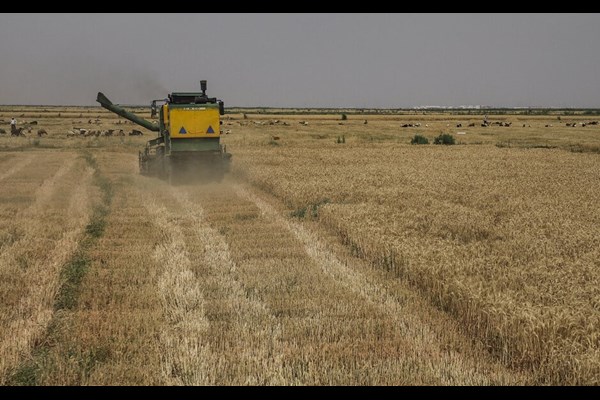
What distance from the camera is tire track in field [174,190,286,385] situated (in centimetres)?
570

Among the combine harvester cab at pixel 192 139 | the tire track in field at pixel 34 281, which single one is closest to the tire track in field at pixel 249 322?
the tire track in field at pixel 34 281

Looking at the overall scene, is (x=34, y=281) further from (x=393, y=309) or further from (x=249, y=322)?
(x=393, y=309)

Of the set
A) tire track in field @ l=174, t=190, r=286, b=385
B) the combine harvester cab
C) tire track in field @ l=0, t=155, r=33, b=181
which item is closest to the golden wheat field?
tire track in field @ l=174, t=190, r=286, b=385

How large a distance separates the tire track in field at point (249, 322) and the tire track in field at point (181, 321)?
0.32 m

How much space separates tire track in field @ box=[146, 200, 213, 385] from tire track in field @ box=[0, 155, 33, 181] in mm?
14241

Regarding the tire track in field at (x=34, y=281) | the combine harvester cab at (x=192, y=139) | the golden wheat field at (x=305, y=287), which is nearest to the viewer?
the golden wheat field at (x=305, y=287)

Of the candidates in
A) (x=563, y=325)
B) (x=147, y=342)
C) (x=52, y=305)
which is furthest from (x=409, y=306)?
(x=52, y=305)

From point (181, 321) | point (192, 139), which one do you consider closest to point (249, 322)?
point (181, 321)

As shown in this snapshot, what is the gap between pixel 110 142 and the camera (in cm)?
4125

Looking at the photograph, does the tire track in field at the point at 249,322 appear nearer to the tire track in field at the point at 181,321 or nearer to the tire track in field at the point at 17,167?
the tire track in field at the point at 181,321

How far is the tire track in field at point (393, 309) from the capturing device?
18.7 feet

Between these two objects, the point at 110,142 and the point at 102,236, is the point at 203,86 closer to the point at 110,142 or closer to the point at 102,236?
the point at 102,236

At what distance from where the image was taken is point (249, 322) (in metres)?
7.04

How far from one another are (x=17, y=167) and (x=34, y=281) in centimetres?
1873
